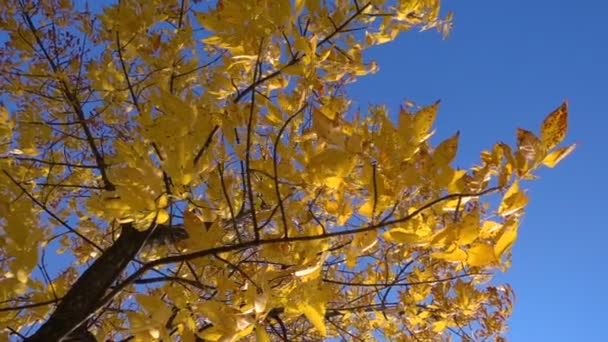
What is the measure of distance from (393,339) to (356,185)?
153 cm

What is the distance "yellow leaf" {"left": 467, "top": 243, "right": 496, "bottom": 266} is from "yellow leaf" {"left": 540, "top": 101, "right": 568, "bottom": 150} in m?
0.19

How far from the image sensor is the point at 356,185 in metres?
1.01

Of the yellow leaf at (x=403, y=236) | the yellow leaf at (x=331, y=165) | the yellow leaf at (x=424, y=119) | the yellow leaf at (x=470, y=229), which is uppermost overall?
the yellow leaf at (x=424, y=119)

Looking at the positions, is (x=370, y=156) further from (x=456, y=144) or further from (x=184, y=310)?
(x=184, y=310)

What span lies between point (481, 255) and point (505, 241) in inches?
1.8

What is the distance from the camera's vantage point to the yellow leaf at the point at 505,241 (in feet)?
2.52

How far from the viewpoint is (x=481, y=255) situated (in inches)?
30.8

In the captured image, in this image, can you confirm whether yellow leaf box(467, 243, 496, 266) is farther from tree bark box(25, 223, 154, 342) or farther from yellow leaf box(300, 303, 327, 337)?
tree bark box(25, 223, 154, 342)

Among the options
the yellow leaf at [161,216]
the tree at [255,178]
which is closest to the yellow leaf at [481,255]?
the tree at [255,178]

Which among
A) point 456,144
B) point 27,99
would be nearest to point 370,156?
point 456,144

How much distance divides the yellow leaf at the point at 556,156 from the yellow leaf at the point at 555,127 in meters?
0.02

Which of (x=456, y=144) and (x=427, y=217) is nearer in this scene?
(x=456, y=144)

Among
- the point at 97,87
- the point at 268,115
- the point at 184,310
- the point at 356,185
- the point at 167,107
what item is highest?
the point at 97,87

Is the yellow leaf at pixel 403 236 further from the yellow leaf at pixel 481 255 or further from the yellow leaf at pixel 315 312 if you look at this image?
the yellow leaf at pixel 315 312
